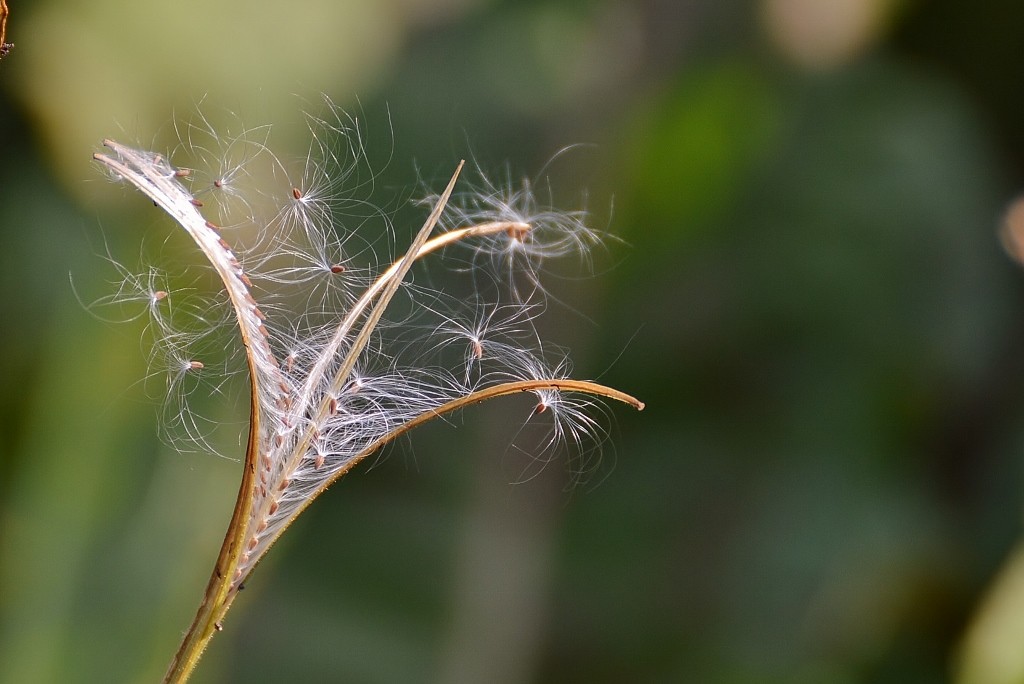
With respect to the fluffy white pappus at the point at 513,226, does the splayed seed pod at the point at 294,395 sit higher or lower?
lower

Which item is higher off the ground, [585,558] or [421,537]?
[585,558]

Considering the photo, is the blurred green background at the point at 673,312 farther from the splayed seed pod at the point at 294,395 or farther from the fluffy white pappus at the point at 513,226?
the splayed seed pod at the point at 294,395

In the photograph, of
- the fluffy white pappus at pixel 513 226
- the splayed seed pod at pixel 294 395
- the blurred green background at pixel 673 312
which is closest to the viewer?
the splayed seed pod at pixel 294 395

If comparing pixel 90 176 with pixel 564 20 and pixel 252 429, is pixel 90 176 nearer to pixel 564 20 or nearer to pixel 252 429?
pixel 564 20

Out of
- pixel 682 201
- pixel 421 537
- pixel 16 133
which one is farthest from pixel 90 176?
pixel 682 201

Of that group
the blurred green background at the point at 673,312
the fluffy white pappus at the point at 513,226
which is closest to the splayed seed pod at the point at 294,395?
the fluffy white pappus at the point at 513,226

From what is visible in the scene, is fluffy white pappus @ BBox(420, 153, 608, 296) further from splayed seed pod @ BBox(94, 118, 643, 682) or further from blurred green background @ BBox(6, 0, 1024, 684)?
blurred green background @ BBox(6, 0, 1024, 684)

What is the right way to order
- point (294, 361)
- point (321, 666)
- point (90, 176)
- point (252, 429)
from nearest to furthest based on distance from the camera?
1. point (252, 429)
2. point (294, 361)
3. point (90, 176)
4. point (321, 666)

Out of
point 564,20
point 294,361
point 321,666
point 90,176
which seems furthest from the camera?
point 564,20

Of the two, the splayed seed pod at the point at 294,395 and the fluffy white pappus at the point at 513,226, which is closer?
the splayed seed pod at the point at 294,395
